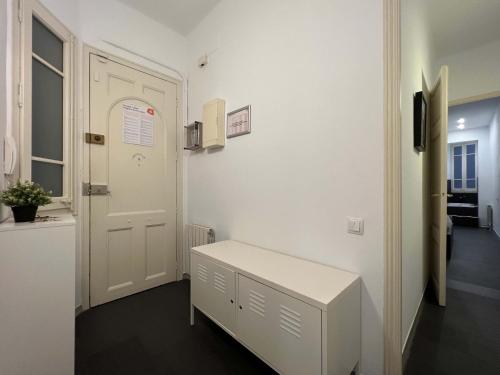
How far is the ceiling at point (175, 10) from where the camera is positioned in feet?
7.64

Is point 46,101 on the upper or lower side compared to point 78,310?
upper

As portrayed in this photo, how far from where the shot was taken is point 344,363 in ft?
3.70

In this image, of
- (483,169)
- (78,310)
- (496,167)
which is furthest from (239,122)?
(483,169)

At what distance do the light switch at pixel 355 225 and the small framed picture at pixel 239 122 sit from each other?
1.17 m

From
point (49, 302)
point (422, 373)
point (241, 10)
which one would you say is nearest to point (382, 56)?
point (241, 10)

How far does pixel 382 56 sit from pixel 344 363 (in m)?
1.69

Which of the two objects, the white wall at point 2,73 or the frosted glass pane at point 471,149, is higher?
the frosted glass pane at point 471,149

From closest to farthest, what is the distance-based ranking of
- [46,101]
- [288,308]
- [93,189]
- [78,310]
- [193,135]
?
1. [288,308]
2. [46,101]
3. [78,310]
4. [93,189]
5. [193,135]

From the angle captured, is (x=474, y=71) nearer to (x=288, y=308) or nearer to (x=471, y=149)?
(x=288, y=308)

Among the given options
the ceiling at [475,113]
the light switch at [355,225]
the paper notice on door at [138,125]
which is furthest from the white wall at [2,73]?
the ceiling at [475,113]

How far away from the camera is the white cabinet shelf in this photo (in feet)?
3.35

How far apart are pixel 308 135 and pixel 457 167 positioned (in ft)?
27.5

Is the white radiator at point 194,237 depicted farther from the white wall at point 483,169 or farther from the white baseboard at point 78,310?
the white wall at point 483,169

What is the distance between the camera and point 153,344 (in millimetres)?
1648
